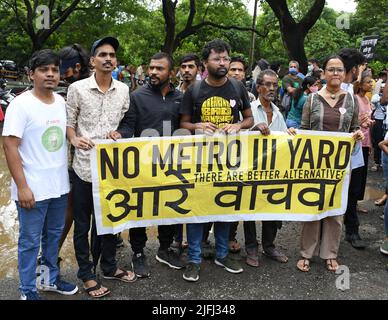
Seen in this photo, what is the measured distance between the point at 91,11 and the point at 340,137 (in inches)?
694

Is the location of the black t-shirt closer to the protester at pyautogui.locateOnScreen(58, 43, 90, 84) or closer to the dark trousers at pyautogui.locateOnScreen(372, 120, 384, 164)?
the protester at pyautogui.locateOnScreen(58, 43, 90, 84)

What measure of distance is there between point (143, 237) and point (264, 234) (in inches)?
49.7

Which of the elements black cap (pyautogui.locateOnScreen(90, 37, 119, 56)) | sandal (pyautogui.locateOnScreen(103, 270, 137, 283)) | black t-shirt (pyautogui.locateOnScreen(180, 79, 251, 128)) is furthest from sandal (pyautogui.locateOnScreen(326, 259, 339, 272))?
black cap (pyautogui.locateOnScreen(90, 37, 119, 56))

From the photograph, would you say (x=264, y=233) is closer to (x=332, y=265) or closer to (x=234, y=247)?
(x=234, y=247)

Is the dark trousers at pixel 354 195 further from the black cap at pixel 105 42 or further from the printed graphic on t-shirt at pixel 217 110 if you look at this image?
the black cap at pixel 105 42

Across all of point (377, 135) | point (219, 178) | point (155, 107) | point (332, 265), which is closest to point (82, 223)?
point (155, 107)

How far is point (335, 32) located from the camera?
99.1 feet

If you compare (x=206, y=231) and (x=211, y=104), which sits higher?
(x=211, y=104)

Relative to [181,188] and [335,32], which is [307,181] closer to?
[181,188]

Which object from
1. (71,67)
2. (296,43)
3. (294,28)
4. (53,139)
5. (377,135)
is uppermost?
(294,28)

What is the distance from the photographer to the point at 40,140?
9.72ft

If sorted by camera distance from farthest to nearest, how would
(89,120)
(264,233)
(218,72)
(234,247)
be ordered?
(234,247), (264,233), (218,72), (89,120)
